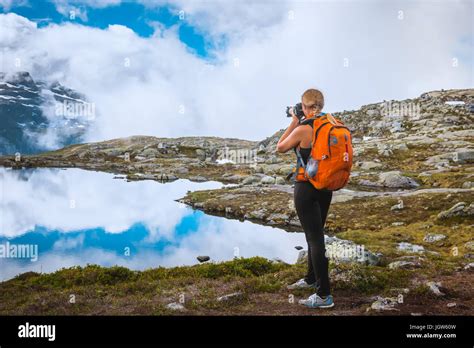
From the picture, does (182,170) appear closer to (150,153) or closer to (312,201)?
(150,153)

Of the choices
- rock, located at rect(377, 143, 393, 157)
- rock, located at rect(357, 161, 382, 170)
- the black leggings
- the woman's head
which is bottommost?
the black leggings

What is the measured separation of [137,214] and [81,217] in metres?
6.53

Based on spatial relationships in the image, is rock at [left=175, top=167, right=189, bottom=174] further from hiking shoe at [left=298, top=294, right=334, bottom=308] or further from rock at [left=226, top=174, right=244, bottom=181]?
hiking shoe at [left=298, top=294, right=334, bottom=308]

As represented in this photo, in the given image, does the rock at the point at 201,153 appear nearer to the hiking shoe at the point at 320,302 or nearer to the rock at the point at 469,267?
the rock at the point at 469,267

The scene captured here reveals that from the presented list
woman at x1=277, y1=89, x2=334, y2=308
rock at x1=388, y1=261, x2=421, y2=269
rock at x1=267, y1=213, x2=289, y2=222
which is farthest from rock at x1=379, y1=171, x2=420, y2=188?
woman at x1=277, y1=89, x2=334, y2=308

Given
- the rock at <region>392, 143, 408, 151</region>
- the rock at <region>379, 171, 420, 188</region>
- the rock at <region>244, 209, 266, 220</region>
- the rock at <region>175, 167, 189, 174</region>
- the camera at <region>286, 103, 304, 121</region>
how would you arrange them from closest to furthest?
the camera at <region>286, 103, 304, 121</region>
the rock at <region>244, 209, 266, 220</region>
the rock at <region>379, 171, 420, 188</region>
the rock at <region>392, 143, 408, 151</region>
the rock at <region>175, 167, 189, 174</region>

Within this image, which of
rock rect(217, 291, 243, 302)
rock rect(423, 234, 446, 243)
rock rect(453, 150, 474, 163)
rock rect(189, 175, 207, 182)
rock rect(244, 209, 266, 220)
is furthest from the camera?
rock rect(189, 175, 207, 182)

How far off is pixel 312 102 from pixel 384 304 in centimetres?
505

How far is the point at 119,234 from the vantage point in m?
35.5

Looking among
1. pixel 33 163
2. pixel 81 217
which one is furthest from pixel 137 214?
pixel 33 163

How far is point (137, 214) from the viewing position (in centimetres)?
4619

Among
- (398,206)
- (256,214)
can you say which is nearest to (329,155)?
(398,206)

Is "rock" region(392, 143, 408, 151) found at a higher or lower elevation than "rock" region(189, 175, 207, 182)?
higher

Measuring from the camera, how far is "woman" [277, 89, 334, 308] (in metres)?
8.22
